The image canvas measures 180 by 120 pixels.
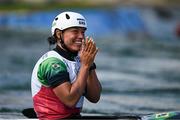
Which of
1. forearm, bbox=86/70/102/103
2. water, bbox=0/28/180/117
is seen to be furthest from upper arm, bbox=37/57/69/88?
water, bbox=0/28/180/117

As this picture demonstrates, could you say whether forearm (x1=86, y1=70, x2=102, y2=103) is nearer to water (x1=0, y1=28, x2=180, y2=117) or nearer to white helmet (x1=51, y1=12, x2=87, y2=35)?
white helmet (x1=51, y1=12, x2=87, y2=35)

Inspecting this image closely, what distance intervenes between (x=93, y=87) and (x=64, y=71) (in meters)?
0.48

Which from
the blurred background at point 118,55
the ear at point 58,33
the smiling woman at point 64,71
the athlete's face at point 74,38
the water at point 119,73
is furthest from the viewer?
the blurred background at point 118,55

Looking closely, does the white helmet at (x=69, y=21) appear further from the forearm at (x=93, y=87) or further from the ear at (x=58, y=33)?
the forearm at (x=93, y=87)

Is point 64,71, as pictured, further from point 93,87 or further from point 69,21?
point 69,21

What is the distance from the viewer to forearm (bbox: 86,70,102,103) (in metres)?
Answer: 7.61

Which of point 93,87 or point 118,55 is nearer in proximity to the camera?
point 93,87

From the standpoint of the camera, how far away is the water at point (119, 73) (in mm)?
13297

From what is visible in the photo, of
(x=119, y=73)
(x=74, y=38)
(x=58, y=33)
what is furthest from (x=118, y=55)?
(x=74, y=38)

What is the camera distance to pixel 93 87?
25.1ft

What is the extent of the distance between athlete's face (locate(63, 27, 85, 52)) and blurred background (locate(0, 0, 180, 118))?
2.42m

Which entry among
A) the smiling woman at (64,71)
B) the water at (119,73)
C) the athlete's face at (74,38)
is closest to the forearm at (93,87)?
the smiling woman at (64,71)

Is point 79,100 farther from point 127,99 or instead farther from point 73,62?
point 127,99

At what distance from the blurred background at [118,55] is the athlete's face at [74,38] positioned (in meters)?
2.42
